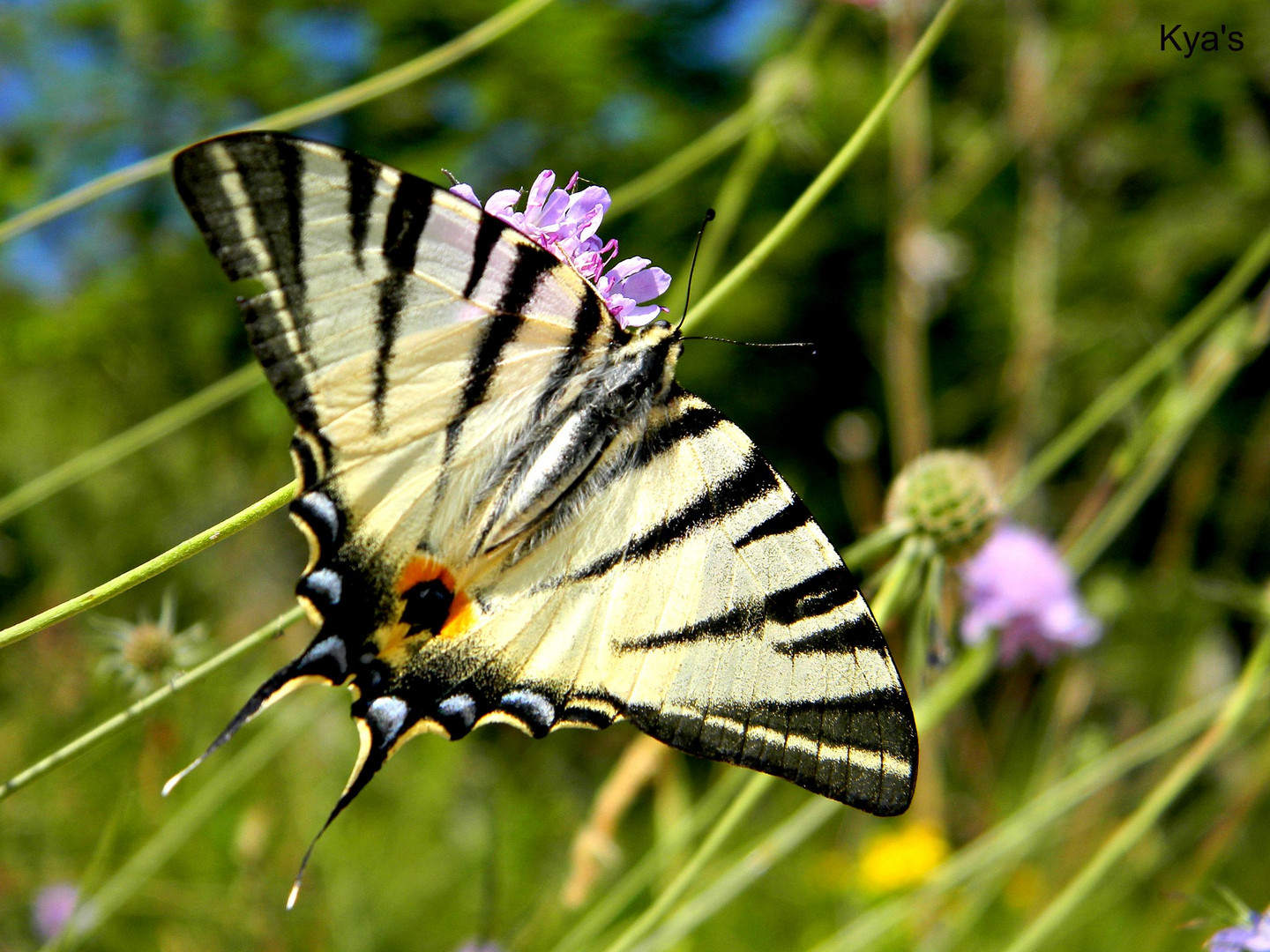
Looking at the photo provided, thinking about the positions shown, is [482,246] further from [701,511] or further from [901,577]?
[901,577]

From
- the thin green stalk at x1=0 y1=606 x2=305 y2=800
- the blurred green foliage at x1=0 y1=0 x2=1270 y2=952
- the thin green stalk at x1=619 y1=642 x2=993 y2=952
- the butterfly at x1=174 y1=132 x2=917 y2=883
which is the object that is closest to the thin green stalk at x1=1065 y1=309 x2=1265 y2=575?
the blurred green foliage at x1=0 y1=0 x2=1270 y2=952

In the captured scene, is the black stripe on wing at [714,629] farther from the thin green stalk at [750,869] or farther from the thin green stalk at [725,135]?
the thin green stalk at [725,135]

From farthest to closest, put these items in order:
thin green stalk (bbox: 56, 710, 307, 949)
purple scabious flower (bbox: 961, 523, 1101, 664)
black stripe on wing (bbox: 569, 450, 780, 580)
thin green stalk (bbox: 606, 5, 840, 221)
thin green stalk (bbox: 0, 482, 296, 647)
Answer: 1. purple scabious flower (bbox: 961, 523, 1101, 664)
2. thin green stalk (bbox: 606, 5, 840, 221)
3. thin green stalk (bbox: 56, 710, 307, 949)
4. black stripe on wing (bbox: 569, 450, 780, 580)
5. thin green stalk (bbox: 0, 482, 296, 647)

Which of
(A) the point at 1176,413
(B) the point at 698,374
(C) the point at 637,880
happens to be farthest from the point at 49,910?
(B) the point at 698,374

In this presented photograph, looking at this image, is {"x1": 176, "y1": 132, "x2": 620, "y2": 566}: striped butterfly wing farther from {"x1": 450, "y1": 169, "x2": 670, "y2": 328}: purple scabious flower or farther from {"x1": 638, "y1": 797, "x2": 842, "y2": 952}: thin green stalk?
{"x1": 638, "y1": 797, "x2": 842, "y2": 952}: thin green stalk

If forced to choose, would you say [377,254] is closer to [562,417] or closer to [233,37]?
[562,417]

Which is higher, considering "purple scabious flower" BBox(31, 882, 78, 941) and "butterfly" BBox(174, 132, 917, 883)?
"butterfly" BBox(174, 132, 917, 883)
